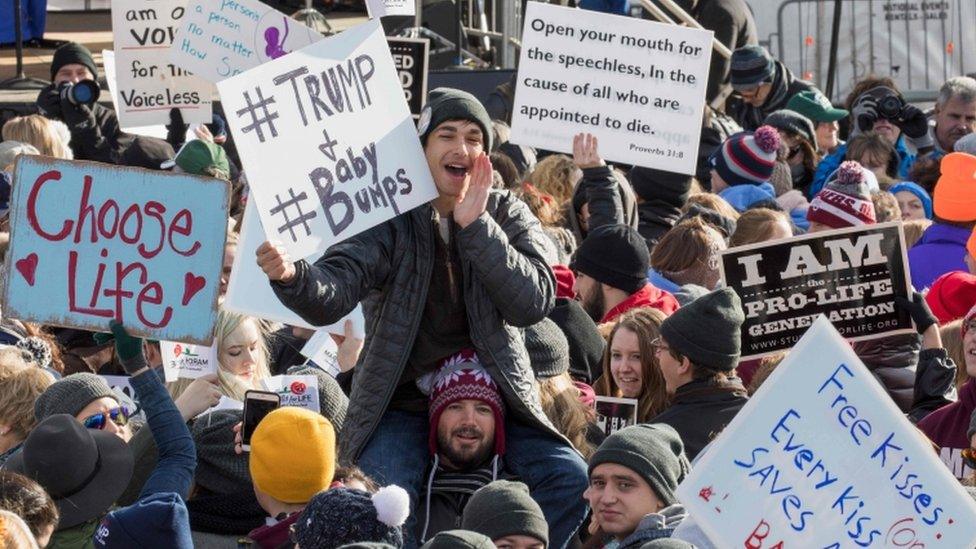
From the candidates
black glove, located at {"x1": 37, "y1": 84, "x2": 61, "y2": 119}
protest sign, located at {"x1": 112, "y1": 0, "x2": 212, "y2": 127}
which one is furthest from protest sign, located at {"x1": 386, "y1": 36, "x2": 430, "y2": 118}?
black glove, located at {"x1": 37, "y1": 84, "x2": 61, "y2": 119}

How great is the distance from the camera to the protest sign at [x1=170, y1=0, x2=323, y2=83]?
9.57 meters

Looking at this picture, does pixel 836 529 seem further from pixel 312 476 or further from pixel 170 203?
pixel 170 203

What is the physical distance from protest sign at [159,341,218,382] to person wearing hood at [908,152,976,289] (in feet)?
10.7

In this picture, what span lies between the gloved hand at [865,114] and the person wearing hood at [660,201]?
8.02 feet

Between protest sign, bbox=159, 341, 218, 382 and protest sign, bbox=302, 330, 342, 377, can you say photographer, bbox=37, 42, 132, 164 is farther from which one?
protest sign, bbox=159, 341, 218, 382

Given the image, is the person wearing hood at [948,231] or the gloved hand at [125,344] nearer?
the gloved hand at [125,344]

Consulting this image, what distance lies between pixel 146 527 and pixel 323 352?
2.41 metres

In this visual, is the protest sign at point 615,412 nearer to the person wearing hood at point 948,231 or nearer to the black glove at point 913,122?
the person wearing hood at point 948,231

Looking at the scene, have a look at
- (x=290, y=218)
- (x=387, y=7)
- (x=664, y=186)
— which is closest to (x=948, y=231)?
(x=664, y=186)

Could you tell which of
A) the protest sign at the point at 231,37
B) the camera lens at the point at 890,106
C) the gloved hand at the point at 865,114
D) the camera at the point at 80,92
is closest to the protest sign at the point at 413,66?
the protest sign at the point at 231,37

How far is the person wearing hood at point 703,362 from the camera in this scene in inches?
248

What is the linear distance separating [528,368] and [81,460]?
126 cm

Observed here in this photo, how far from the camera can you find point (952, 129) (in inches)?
457

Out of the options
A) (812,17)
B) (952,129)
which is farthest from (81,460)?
(812,17)
